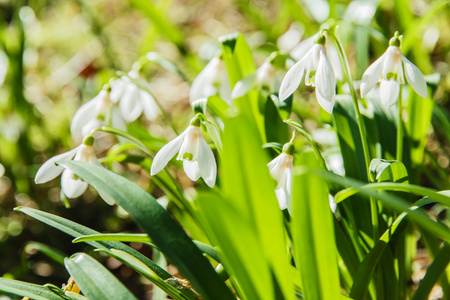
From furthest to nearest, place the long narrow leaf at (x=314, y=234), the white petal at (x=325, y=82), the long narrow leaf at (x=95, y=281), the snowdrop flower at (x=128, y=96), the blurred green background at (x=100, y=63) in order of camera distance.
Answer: the blurred green background at (x=100, y=63), the snowdrop flower at (x=128, y=96), the white petal at (x=325, y=82), the long narrow leaf at (x=95, y=281), the long narrow leaf at (x=314, y=234)

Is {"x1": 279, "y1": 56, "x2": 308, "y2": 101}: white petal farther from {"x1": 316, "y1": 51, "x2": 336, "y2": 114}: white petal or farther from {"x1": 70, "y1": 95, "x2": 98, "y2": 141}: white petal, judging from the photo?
{"x1": 70, "y1": 95, "x2": 98, "y2": 141}: white petal

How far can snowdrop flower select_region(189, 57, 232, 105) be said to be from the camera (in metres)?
1.40

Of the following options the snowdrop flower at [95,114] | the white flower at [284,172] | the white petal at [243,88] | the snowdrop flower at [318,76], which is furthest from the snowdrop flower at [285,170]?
the snowdrop flower at [95,114]

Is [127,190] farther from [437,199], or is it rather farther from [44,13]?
[44,13]

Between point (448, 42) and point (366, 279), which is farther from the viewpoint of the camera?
point (448, 42)

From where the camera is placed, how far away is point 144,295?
1.77m

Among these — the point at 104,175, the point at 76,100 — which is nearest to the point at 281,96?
the point at 104,175

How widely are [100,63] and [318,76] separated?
228 centimetres

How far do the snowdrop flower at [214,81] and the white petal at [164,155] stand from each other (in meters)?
0.41

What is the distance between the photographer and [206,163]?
1001 millimetres

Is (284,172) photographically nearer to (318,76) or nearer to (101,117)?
(318,76)

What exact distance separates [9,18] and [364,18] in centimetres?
272

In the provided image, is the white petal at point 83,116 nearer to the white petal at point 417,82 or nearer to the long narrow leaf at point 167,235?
the long narrow leaf at point 167,235

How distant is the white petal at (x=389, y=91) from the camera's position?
3.28 ft
